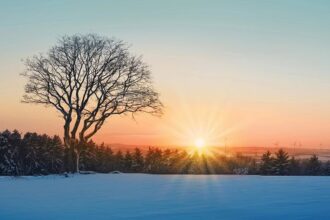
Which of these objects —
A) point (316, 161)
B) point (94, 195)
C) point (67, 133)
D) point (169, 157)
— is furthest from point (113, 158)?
point (94, 195)

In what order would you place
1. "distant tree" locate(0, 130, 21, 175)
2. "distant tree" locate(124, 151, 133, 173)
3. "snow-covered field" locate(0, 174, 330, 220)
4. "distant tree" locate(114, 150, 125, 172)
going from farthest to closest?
"distant tree" locate(124, 151, 133, 173) → "distant tree" locate(114, 150, 125, 172) → "distant tree" locate(0, 130, 21, 175) → "snow-covered field" locate(0, 174, 330, 220)

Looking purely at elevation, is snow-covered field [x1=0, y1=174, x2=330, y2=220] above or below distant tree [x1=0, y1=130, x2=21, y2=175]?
below

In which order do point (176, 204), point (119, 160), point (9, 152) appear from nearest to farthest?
1. point (176, 204)
2. point (9, 152)
3. point (119, 160)

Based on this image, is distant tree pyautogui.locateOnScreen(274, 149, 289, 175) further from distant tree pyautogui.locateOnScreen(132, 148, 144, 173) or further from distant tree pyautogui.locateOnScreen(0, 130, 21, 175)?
distant tree pyautogui.locateOnScreen(0, 130, 21, 175)

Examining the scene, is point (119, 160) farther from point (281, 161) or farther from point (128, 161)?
point (281, 161)

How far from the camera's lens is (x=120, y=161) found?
318 feet

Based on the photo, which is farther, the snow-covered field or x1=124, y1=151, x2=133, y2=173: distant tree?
x1=124, y1=151, x2=133, y2=173: distant tree

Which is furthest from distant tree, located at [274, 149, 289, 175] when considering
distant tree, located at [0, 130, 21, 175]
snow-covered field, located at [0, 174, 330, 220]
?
snow-covered field, located at [0, 174, 330, 220]

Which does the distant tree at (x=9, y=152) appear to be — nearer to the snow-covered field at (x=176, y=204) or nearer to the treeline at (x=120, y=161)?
Answer: the treeline at (x=120, y=161)

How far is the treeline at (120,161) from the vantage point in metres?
36.1

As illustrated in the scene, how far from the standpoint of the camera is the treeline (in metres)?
36.1

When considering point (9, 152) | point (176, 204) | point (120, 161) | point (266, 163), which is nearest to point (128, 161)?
point (120, 161)

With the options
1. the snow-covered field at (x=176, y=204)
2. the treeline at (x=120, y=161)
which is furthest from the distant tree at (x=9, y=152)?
the snow-covered field at (x=176, y=204)

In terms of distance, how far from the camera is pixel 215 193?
13.9 m
